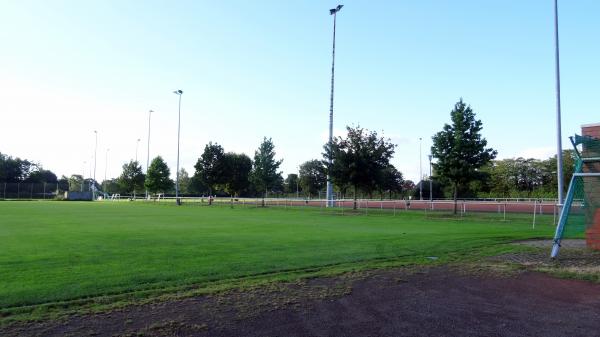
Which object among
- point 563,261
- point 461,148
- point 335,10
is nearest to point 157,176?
point 335,10

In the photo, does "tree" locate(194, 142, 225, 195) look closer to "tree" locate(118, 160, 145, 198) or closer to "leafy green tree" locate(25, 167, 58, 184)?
"tree" locate(118, 160, 145, 198)

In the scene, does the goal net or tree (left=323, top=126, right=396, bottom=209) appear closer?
the goal net

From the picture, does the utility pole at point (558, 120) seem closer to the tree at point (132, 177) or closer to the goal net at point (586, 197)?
the goal net at point (586, 197)

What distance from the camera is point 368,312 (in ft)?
19.6

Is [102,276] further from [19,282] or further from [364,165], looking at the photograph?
[364,165]

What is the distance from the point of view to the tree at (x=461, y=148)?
29.3m

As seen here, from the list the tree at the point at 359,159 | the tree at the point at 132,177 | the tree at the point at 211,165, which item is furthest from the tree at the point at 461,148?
the tree at the point at 132,177

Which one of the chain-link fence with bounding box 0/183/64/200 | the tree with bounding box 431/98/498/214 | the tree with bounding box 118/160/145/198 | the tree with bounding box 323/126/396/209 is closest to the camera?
the tree with bounding box 431/98/498/214

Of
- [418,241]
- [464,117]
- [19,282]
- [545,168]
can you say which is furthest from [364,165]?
[545,168]

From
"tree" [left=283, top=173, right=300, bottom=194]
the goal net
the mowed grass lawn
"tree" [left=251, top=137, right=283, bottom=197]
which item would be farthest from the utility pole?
"tree" [left=283, top=173, right=300, bottom=194]

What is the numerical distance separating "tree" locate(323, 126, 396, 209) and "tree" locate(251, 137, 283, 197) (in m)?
14.8

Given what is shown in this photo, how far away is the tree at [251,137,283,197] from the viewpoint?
49844mm

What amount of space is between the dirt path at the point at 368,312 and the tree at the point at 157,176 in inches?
2604

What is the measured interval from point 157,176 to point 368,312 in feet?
224
